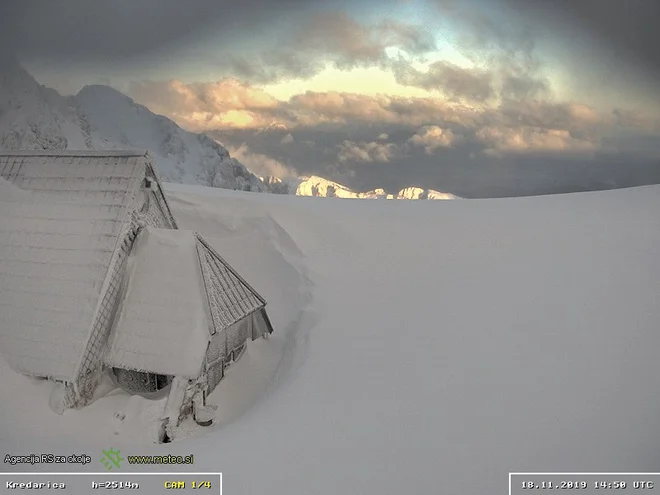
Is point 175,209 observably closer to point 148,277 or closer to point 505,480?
point 148,277

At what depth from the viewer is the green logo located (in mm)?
7320

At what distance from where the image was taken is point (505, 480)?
22.5 ft

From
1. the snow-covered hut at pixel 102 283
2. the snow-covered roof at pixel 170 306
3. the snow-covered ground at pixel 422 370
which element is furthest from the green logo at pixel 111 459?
the snow-covered roof at pixel 170 306

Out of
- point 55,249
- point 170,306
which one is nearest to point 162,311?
point 170,306

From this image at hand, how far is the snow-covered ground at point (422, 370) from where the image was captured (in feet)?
23.8

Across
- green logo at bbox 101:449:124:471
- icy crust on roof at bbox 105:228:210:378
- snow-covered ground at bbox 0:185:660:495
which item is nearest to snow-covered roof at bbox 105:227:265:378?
icy crust on roof at bbox 105:228:210:378

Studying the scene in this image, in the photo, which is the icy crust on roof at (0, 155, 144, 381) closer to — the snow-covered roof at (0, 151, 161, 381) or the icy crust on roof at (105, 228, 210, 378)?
the snow-covered roof at (0, 151, 161, 381)

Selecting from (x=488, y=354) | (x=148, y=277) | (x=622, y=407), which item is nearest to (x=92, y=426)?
(x=148, y=277)

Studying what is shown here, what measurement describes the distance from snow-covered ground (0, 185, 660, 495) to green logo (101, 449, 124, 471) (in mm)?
193

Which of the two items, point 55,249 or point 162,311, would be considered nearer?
point 162,311

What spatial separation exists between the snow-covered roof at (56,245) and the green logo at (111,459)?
5.59 ft

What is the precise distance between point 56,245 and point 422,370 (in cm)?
781

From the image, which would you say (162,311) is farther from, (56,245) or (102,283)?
(56,245)

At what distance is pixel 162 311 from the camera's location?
30.7ft
